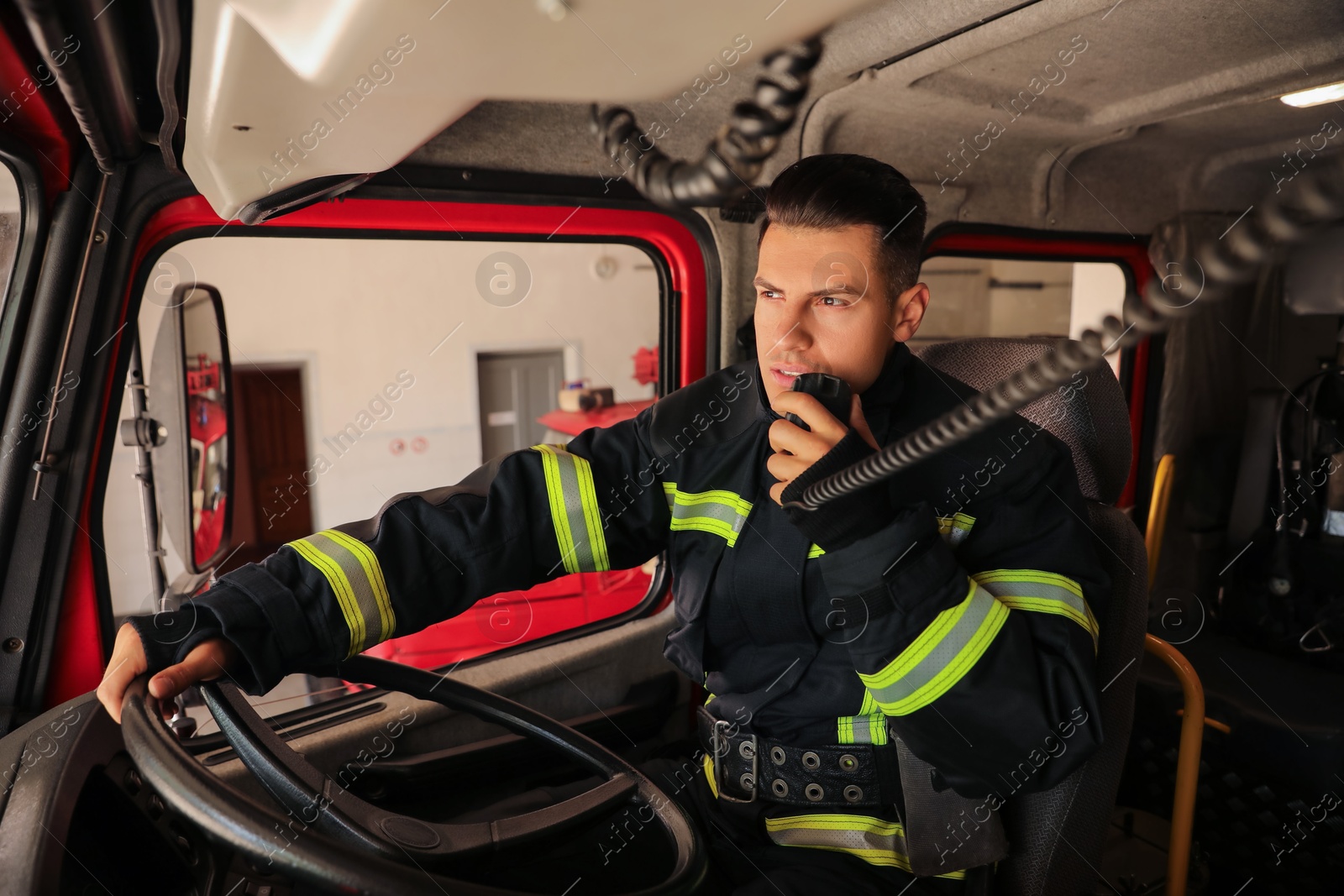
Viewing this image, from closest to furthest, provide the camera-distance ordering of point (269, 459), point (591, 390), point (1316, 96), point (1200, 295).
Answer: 1. point (1200, 295)
2. point (1316, 96)
3. point (591, 390)
4. point (269, 459)

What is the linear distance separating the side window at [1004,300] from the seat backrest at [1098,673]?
7.79 feet

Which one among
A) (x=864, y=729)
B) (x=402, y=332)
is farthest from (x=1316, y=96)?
(x=402, y=332)

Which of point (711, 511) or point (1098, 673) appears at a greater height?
point (711, 511)

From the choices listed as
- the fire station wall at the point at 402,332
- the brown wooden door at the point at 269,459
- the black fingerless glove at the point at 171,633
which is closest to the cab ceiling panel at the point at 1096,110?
the black fingerless glove at the point at 171,633

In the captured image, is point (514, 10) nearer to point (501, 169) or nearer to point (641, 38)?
point (641, 38)

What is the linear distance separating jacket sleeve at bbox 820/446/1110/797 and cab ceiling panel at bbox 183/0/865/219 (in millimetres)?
713

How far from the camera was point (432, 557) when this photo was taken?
4.66 ft

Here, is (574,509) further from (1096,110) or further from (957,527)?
(1096,110)

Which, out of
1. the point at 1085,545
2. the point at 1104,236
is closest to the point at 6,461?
the point at 1085,545

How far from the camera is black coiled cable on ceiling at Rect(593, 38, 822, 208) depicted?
44.6 inches

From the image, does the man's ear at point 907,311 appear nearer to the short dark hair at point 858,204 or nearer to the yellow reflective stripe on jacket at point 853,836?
the short dark hair at point 858,204

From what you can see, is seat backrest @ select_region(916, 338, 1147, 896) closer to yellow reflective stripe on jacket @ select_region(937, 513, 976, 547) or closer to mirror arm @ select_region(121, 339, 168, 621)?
yellow reflective stripe on jacket @ select_region(937, 513, 976, 547)

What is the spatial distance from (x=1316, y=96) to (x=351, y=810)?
2.91 m

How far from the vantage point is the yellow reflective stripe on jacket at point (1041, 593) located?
1.30 meters
